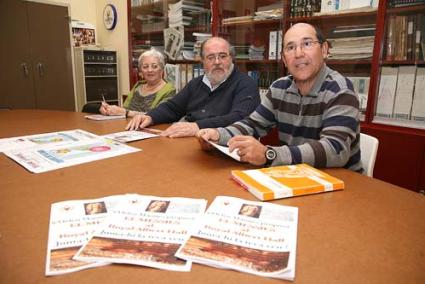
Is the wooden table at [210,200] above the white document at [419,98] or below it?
below

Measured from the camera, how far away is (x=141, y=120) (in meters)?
1.81

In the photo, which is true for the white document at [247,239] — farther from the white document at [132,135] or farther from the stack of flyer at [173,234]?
the white document at [132,135]

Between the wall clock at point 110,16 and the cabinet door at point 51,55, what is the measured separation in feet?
1.79

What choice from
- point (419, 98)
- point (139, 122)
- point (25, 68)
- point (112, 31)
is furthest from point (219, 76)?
point (112, 31)

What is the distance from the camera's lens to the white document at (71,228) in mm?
557

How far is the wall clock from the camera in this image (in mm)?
4438

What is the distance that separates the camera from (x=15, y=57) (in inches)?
152

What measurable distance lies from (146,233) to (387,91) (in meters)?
2.13

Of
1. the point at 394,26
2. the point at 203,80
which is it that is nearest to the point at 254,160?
the point at 203,80

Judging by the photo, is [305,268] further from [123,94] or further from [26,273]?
[123,94]

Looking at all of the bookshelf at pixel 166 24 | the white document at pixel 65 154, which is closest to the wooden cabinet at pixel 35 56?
the bookshelf at pixel 166 24

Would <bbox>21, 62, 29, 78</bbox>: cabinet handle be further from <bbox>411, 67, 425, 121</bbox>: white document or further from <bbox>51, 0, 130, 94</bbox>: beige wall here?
<bbox>411, 67, 425, 121</bbox>: white document

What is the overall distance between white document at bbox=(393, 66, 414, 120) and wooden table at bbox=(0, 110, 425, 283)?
4.85 feet

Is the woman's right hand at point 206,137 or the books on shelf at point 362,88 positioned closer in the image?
the woman's right hand at point 206,137
